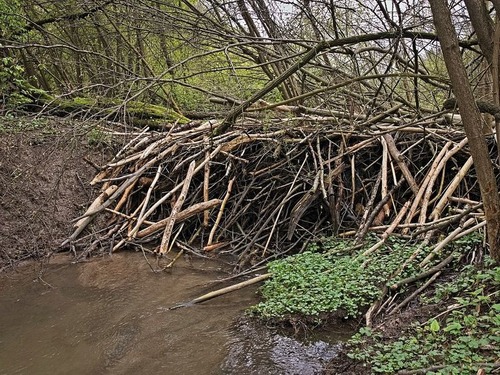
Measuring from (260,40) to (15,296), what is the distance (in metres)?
4.05

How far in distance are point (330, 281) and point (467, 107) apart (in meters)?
2.00

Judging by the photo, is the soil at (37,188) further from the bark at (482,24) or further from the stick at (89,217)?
the bark at (482,24)

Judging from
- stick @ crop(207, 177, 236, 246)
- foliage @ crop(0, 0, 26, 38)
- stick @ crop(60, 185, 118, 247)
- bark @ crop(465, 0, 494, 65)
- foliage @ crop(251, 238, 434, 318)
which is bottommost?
foliage @ crop(251, 238, 434, 318)

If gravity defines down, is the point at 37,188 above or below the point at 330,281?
above

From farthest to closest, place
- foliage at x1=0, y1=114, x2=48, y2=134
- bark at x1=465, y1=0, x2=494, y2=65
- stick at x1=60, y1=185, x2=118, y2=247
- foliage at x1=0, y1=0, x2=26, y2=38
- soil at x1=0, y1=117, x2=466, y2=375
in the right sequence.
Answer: foliage at x1=0, y1=0, x2=26, y2=38, foliage at x1=0, y1=114, x2=48, y2=134, stick at x1=60, y1=185, x2=118, y2=247, soil at x1=0, y1=117, x2=466, y2=375, bark at x1=465, y1=0, x2=494, y2=65

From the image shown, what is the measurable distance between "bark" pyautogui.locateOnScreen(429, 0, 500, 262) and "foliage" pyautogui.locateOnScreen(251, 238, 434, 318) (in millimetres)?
1140

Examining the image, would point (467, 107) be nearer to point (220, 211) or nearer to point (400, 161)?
point (400, 161)

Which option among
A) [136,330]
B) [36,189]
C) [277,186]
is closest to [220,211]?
[277,186]

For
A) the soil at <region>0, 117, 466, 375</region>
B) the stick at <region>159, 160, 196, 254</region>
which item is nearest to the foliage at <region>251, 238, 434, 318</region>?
the stick at <region>159, 160, 196, 254</region>

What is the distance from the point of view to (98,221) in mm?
7039

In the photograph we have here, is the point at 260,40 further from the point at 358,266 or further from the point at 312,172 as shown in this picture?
the point at 358,266

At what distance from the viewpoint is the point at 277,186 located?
6602 mm

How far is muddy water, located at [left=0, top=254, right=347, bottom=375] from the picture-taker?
141 inches

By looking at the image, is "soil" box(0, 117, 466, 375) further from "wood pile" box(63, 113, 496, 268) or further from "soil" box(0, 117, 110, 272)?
"wood pile" box(63, 113, 496, 268)
